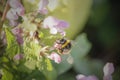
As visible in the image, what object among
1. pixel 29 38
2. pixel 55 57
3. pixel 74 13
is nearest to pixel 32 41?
pixel 29 38

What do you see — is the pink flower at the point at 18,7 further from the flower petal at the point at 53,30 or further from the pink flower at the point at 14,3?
the flower petal at the point at 53,30

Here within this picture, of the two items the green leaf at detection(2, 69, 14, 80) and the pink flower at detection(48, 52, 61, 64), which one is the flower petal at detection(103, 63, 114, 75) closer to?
the pink flower at detection(48, 52, 61, 64)

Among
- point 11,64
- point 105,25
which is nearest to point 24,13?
point 11,64

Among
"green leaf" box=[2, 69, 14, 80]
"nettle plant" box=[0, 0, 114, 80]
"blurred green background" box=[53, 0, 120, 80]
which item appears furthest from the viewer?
"green leaf" box=[2, 69, 14, 80]

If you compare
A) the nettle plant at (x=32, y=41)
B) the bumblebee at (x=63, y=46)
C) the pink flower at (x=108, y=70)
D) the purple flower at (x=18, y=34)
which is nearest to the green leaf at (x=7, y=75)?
the nettle plant at (x=32, y=41)

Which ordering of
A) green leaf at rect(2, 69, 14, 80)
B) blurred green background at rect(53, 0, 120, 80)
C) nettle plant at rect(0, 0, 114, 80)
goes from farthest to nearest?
1. green leaf at rect(2, 69, 14, 80)
2. nettle plant at rect(0, 0, 114, 80)
3. blurred green background at rect(53, 0, 120, 80)

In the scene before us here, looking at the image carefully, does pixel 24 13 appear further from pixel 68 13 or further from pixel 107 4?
pixel 107 4

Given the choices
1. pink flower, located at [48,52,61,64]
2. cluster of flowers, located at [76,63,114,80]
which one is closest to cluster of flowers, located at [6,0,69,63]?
pink flower, located at [48,52,61,64]
